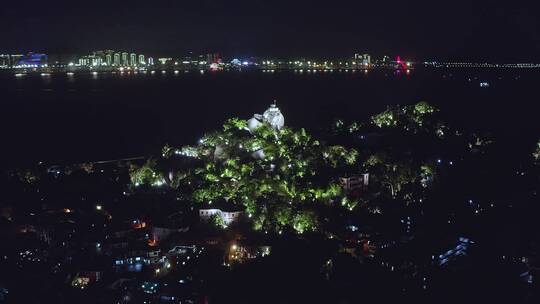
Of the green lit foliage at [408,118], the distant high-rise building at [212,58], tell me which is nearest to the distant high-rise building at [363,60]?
the distant high-rise building at [212,58]

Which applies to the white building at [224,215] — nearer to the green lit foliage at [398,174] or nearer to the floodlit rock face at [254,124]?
the green lit foliage at [398,174]

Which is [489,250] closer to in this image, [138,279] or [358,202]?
[358,202]

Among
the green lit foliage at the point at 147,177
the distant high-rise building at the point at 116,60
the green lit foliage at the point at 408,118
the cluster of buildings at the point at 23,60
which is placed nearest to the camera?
the green lit foliage at the point at 147,177

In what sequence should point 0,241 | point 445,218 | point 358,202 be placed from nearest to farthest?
point 0,241, point 445,218, point 358,202

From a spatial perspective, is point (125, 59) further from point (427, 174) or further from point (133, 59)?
point (427, 174)

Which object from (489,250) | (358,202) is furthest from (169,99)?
(489,250)
